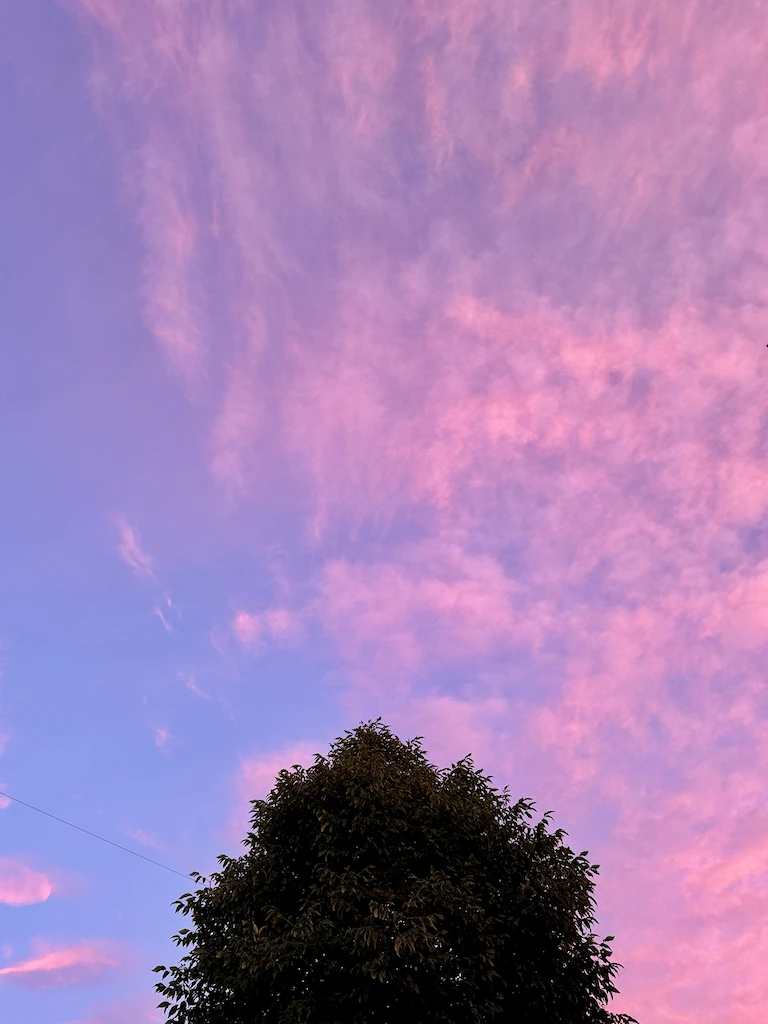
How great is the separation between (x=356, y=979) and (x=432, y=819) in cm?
533

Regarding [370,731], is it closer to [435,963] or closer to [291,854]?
[291,854]

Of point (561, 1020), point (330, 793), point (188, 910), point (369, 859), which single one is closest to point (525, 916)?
point (561, 1020)

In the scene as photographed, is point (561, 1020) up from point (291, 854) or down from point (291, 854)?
down

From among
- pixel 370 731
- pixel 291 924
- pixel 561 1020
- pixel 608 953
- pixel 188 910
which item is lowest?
pixel 561 1020

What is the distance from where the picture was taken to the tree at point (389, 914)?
18266mm

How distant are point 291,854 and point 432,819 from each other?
15.4ft

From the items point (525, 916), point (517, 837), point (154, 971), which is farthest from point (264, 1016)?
point (517, 837)

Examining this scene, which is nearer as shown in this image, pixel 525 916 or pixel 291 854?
pixel 525 916

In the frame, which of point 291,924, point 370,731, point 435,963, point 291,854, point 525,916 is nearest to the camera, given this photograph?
point 435,963

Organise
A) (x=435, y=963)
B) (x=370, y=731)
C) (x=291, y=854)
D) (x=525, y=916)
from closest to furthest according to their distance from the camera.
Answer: (x=435, y=963) → (x=525, y=916) → (x=291, y=854) → (x=370, y=731)

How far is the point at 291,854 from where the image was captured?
2231cm

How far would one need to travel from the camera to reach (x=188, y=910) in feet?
71.2

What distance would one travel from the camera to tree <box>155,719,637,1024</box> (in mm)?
18266

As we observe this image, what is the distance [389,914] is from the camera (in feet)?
61.1
